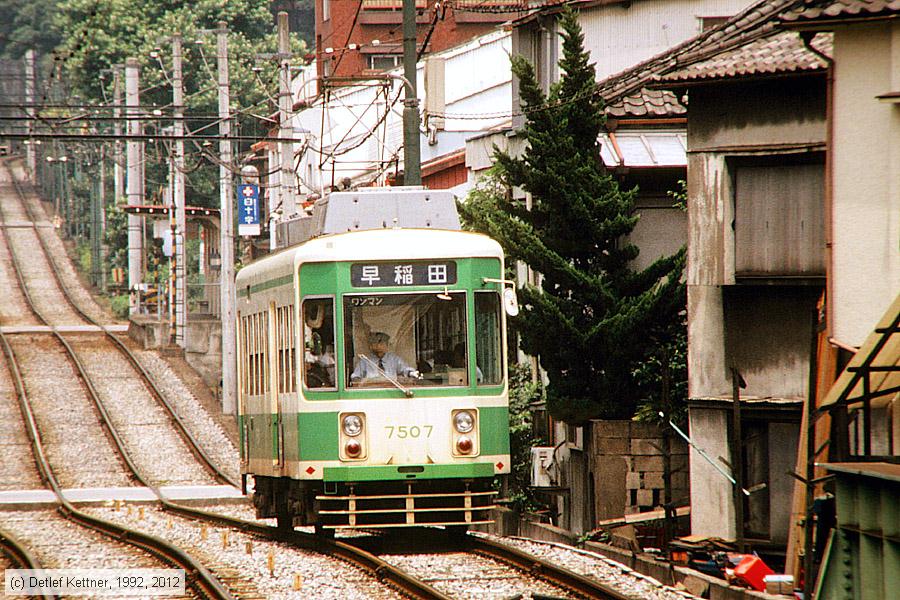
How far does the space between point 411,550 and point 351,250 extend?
3364 mm

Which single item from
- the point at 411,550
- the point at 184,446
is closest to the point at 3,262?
the point at 184,446

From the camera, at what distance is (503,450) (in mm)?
17141

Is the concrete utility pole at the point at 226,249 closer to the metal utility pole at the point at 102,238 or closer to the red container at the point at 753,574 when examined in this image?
the red container at the point at 753,574

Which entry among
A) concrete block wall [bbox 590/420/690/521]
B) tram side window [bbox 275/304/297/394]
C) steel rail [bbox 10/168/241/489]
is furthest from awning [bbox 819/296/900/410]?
steel rail [bbox 10/168/241/489]

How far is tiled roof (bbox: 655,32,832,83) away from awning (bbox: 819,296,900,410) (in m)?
4.92

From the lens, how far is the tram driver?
16.8 m

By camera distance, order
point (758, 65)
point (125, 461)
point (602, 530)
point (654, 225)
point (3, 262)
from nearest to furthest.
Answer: point (758, 65) → point (602, 530) → point (654, 225) → point (125, 461) → point (3, 262)

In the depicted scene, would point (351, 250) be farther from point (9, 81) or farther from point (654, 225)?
point (9, 81)

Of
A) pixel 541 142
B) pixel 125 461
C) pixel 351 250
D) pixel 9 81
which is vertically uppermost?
pixel 9 81

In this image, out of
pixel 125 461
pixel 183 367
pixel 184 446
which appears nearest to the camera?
pixel 125 461

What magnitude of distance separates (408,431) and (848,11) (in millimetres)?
5863

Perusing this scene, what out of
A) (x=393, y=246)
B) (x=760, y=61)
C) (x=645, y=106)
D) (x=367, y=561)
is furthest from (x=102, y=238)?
(x=367, y=561)

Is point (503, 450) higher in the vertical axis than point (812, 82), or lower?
lower

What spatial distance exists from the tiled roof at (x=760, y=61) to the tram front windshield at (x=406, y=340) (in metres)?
4.20
